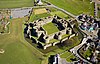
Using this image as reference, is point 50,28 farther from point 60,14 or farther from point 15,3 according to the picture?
point 15,3

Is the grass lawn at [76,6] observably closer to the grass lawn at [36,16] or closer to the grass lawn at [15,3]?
the grass lawn at [36,16]

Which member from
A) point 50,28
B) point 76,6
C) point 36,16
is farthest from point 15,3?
point 76,6

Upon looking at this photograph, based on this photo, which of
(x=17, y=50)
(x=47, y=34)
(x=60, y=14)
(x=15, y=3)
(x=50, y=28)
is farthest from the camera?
(x=15, y=3)

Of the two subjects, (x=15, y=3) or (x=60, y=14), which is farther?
(x=15, y=3)

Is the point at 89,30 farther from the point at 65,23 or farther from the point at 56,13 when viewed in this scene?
the point at 56,13

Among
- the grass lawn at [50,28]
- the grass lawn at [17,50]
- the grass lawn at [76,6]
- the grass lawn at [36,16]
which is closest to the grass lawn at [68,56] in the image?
the grass lawn at [17,50]

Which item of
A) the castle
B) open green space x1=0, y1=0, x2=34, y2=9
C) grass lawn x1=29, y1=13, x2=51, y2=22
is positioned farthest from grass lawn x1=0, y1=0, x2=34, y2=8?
the castle

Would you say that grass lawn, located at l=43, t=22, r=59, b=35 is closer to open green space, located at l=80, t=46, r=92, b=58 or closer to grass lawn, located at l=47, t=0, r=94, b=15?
grass lawn, located at l=47, t=0, r=94, b=15
